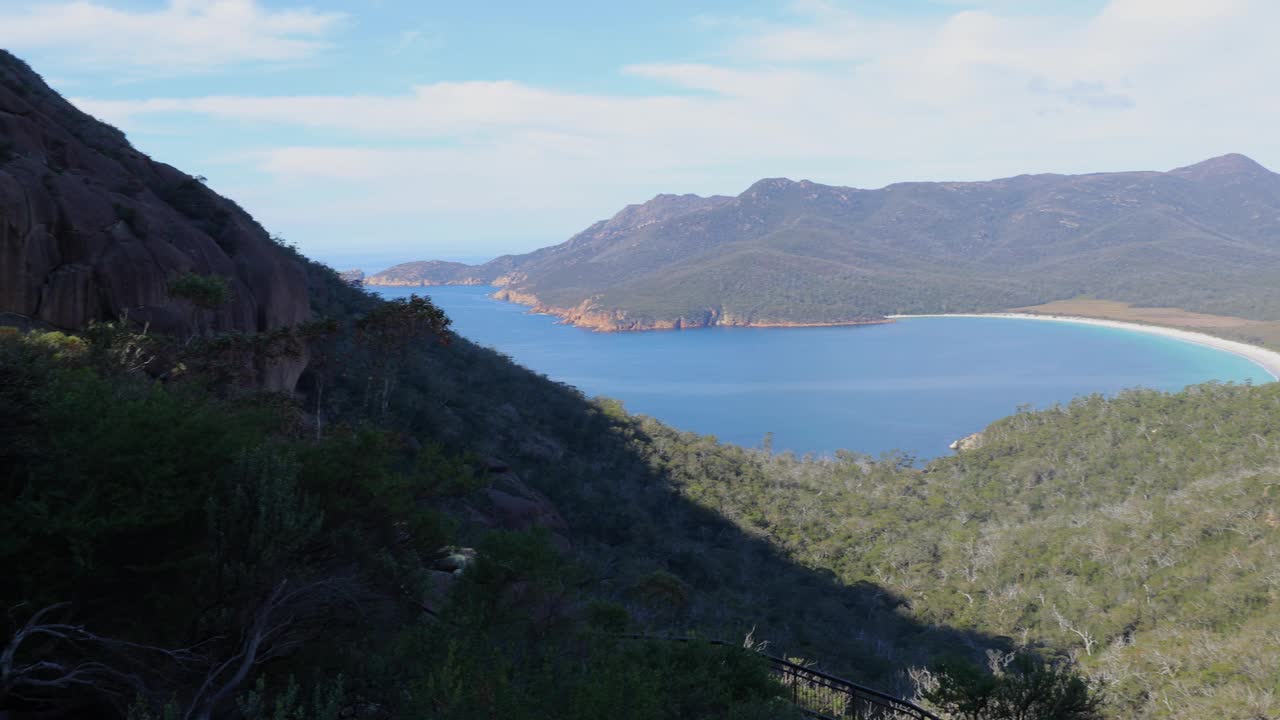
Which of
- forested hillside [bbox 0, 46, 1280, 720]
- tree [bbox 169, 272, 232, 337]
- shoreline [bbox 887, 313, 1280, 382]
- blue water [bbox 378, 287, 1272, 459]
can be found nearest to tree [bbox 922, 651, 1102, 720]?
forested hillside [bbox 0, 46, 1280, 720]

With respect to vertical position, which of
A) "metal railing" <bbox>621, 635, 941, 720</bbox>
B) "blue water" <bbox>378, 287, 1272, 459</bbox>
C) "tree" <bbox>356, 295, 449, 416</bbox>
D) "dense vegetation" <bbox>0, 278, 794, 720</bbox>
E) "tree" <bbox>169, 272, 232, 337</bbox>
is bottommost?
"blue water" <bbox>378, 287, 1272, 459</bbox>

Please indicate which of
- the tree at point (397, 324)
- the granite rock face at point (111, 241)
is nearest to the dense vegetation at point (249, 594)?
the granite rock face at point (111, 241)

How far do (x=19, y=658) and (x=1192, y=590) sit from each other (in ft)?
85.3

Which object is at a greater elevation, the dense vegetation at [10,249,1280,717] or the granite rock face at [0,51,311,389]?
the granite rock face at [0,51,311,389]

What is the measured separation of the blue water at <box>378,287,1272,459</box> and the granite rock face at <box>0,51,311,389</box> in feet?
207

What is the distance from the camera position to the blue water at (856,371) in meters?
83.3

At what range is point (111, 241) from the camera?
12891mm

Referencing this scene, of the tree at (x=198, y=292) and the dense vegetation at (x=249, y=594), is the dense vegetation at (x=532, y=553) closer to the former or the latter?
the dense vegetation at (x=249, y=594)

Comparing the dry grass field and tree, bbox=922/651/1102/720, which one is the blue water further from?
tree, bbox=922/651/1102/720

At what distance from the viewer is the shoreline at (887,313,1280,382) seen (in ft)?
333

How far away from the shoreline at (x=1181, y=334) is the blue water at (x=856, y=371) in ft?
4.84

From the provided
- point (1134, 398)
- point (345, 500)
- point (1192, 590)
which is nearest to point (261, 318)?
point (345, 500)

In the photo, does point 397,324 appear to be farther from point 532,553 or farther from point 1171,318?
point 1171,318

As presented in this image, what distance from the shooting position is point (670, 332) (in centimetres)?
14900
